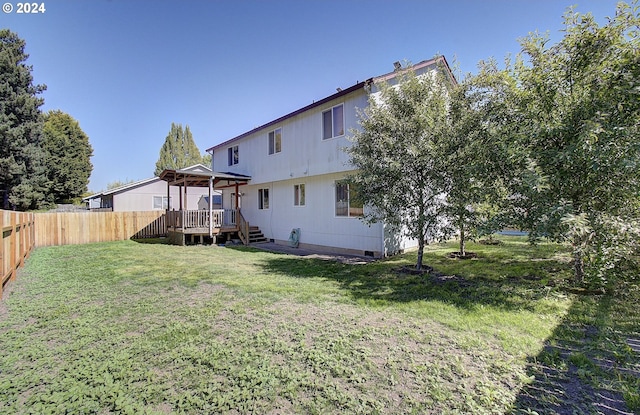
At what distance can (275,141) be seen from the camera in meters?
13.9

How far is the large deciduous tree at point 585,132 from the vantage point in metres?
4.45

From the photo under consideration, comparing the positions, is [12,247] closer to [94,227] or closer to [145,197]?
[94,227]

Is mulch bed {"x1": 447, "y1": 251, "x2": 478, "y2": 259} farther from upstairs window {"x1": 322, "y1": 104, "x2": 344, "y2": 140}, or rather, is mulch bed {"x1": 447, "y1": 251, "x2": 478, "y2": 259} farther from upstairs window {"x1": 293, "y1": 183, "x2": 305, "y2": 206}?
upstairs window {"x1": 293, "y1": 183, "x2": 305, "y2": 206}

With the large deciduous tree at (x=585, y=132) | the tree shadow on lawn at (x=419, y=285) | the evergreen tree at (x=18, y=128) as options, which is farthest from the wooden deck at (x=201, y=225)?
the evergreen tree at (x=18, y=128)

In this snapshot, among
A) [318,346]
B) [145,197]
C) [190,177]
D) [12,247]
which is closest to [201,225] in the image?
[190,177]

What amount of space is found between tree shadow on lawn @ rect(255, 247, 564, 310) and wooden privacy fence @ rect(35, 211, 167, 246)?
1185cm

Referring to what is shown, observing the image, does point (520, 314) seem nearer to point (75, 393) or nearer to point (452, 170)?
point (452, 170)

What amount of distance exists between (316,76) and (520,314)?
1333 cm

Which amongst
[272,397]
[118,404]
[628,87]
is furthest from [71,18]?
[628,87]

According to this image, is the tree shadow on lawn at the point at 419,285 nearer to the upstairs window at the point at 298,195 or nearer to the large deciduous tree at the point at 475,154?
the large deciduous tree at the point at 475,154

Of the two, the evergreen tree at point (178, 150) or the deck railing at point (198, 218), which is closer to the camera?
the deck railing at point (198, 218)

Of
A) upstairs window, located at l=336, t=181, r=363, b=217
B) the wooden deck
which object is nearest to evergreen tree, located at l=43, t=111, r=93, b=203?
the wooden deck

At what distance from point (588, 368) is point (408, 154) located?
491cm

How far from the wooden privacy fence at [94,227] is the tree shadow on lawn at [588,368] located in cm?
1808
